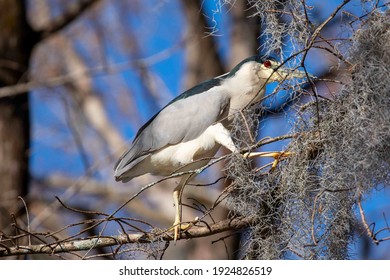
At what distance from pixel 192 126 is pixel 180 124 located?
0.08 m

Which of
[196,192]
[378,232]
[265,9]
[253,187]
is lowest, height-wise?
[378,232]

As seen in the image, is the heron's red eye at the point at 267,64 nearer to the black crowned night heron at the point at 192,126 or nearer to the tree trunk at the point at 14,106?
the black crowned night heron at the point at 192,126

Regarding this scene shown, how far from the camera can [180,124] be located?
10.9ft

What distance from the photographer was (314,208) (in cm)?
230

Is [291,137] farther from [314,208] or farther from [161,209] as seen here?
[161,209]

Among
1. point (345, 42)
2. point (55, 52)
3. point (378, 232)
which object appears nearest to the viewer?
point (378, 232)

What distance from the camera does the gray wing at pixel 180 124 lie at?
323 cm

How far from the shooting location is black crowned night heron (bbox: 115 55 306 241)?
10.5ft

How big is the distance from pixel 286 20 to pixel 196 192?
3.50 meters

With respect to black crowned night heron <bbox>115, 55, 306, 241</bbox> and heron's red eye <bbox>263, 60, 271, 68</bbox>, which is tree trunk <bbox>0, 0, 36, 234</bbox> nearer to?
black crowned night heron <bbox>115, 55, 306, 241</bbox>

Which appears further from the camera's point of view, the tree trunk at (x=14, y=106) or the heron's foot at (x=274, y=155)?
the tree trunk at (x=14, y=106)

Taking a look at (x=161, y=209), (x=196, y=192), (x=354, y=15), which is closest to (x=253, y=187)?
(x=354, y=15)

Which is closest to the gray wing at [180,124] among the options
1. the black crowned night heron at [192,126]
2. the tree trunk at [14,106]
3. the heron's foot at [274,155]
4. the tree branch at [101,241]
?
the black crowned night heron at [192,126]

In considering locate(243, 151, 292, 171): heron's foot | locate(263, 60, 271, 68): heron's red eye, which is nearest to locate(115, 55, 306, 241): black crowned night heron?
locate(263, 60, 271, 68): heron's red eye
